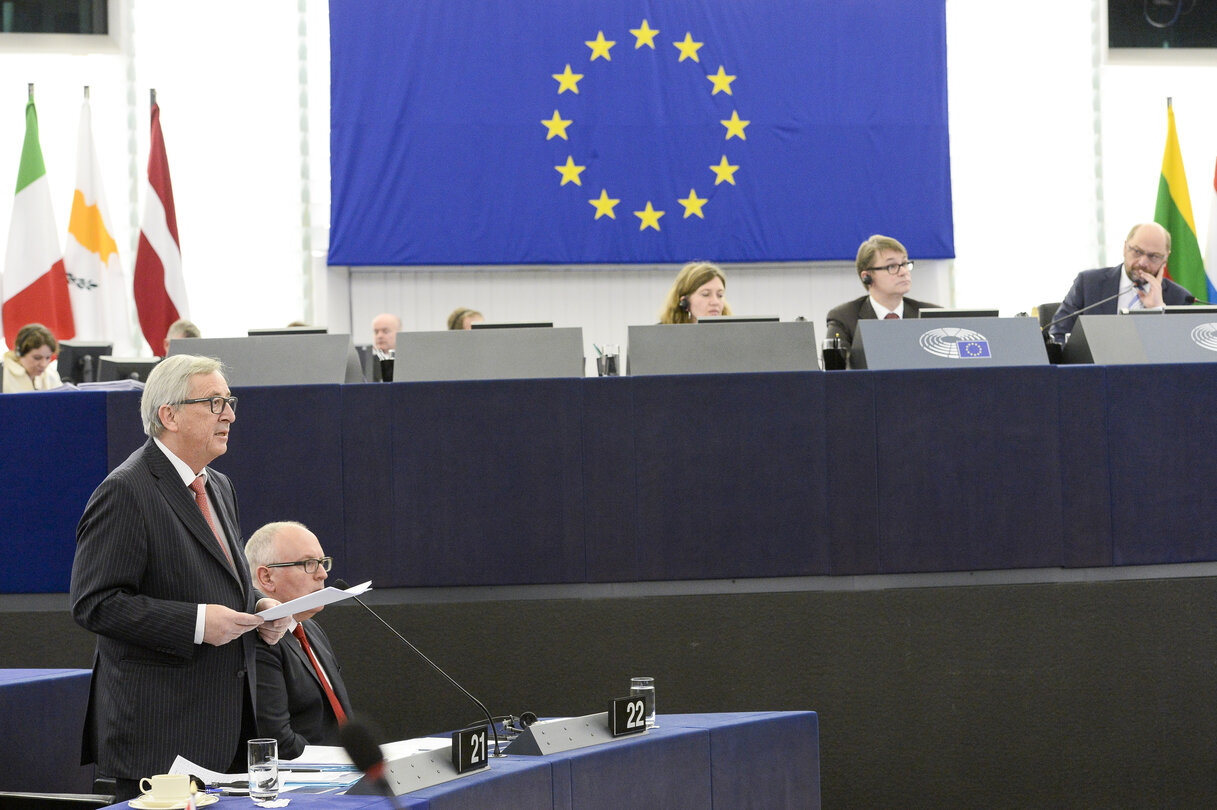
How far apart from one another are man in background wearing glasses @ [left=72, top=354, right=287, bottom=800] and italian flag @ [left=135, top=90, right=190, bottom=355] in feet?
19.4

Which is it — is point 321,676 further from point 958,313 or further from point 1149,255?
point 1149,255

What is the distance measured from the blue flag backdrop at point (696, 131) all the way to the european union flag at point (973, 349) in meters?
4.41

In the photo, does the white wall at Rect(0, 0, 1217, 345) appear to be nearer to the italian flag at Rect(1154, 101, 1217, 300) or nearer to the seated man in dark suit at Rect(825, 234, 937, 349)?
the italian flag at Rect(1154, 101, 1217, 300)

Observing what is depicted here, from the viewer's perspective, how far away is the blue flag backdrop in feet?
28.8

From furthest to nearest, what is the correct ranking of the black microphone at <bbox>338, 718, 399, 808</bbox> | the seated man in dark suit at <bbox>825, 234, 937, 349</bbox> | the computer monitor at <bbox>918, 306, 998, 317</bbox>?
the seated man in dark suit at <bbox>825, 234, 937, 349</bbox>, the computer monitor at <bbox>918, 306, 998, 317</bbox>, the black microphone at <bbox>338, 718, 399, 808</bbox>

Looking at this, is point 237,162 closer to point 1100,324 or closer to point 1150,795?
point 1100,324

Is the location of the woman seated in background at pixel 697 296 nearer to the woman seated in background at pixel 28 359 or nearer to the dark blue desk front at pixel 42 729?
the dark blue desk front at pixel 42 729

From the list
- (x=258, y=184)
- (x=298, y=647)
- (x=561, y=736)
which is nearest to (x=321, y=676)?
(x=298, y=647)

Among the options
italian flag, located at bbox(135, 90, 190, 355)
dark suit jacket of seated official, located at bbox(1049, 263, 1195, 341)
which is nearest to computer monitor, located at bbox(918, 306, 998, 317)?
dark suit jacket of seated official, located at bbox(1049, 263, 1195, 341)

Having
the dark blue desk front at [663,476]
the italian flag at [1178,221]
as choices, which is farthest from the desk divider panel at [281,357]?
the italian flag at [1178,221]

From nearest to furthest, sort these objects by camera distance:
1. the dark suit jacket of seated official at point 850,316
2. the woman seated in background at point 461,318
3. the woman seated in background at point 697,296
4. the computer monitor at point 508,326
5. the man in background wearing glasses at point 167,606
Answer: the man in background wearing glasses at point 167,606 < the computer monitor at point 508,326 < the dark suit jacket of seated official at point 850,316 < the woman seated in background at point 697,296 < the woman seated in background at point 461,318

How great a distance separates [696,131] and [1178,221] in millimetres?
3303

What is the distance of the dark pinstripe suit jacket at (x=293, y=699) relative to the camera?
3023 mm

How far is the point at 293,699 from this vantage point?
3160mm
